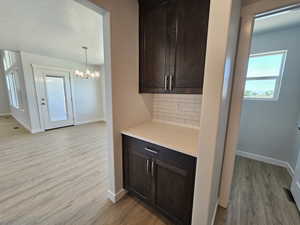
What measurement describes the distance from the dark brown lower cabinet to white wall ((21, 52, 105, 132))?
426 cm

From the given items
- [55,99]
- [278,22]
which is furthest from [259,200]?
[55,99]

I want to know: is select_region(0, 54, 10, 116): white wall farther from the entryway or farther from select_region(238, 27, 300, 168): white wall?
select_region(238, 27, 300, 168): white wall

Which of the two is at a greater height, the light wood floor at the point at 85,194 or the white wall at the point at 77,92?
the white wall at the point at 77,92

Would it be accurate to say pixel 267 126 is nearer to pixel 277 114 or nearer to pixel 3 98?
pixel 277 114

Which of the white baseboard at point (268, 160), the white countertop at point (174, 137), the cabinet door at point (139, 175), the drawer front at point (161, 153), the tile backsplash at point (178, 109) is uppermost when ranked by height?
the tile backsplash at point (178, 109)

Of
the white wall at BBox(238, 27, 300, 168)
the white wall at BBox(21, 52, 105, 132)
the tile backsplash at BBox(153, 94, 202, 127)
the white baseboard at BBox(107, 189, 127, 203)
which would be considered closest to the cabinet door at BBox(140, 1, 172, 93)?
the tile backsplash at BBox(153, 94, 202, 127)

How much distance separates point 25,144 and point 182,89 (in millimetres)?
4164

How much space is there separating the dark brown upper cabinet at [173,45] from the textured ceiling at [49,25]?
3.50 ft

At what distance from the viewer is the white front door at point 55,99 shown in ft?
14.0

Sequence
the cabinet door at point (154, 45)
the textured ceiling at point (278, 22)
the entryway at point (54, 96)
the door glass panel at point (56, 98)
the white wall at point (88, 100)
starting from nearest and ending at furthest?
the cabinet door at point (154, 45), the textured ceiling at point (278, 22), the entryway at point (54, 96), the door glass panel at point (56, 98), the white wall at point (88, 100)

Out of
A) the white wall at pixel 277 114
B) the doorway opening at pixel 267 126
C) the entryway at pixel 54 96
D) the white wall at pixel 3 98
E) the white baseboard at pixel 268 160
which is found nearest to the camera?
the doorway opening at pixel 267 126

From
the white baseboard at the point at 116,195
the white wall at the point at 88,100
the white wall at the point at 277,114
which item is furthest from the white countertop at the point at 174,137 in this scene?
the white wall at the point at 88,100

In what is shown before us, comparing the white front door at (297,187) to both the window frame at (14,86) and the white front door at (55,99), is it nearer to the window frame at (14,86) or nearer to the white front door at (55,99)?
the white front door at (55,99)

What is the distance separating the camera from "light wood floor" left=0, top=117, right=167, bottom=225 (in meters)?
1.45
